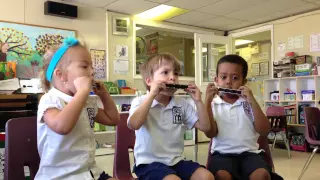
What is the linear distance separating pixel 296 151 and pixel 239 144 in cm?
410

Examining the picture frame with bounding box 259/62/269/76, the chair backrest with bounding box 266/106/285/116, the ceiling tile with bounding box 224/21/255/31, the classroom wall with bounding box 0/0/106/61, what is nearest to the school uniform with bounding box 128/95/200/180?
the classroom wall with bounding box 0/0/106/61

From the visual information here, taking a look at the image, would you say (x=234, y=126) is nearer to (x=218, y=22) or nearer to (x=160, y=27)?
(x=160, y=27)

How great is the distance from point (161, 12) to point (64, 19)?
1732 millimetres

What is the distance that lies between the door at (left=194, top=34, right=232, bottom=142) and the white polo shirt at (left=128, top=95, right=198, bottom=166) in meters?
4.58

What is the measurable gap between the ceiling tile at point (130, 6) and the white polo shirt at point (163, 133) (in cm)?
354

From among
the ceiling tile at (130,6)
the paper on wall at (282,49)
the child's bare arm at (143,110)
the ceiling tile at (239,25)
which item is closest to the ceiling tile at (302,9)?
the paper on wall at (282,49)

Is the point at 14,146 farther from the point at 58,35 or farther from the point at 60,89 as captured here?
the point at 58,35

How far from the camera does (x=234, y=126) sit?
5.67 ft

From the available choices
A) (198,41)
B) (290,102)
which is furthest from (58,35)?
(290,102)

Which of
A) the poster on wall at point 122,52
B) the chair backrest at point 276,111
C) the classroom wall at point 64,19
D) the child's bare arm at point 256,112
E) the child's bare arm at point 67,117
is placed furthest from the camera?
the poster on wall at point 122,52

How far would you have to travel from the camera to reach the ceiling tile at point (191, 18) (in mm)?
5602

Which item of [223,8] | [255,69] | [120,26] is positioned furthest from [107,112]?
[255,69]

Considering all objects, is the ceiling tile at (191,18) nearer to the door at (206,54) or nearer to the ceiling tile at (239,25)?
the door at (206,54)

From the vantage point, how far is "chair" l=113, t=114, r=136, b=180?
1.72m
